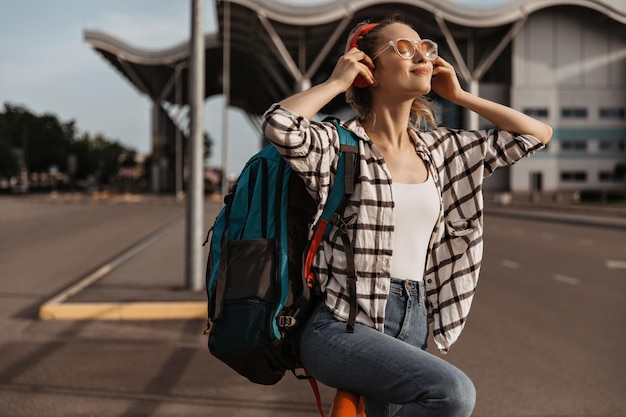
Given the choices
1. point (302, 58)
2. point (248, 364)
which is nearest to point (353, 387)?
point (248, 364)

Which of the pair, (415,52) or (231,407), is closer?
(415,52)

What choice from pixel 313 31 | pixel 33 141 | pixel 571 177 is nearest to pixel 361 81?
pixel 313 31

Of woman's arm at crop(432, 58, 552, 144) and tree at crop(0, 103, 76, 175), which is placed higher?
tree at crop(0, 103, 76, 175)

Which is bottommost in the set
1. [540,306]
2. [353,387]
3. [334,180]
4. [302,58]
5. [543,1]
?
[540,306]

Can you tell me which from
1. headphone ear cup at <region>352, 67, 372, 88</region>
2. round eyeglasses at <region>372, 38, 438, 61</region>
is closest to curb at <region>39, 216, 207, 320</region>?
headphone ear cup at <region>352, 67, 372, 88</region>

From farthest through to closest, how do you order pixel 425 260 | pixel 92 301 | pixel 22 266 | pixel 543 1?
pixel 543 1
pixel 22 266
pixel 92 301
pixel 425 260

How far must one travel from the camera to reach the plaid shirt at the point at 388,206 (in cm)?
210

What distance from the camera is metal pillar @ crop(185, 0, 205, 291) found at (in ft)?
29.2

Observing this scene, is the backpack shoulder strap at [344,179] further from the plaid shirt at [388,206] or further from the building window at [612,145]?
the building window at [612,145]

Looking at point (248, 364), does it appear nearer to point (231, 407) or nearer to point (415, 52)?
point (415, 52)

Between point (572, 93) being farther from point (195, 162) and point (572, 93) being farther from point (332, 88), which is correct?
point (332, 88)

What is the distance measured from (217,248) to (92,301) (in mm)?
6237

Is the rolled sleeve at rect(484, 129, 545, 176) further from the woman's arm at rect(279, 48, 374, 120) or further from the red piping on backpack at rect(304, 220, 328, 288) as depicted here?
the red piping on backpack at rect(304, 220, 328, 288)

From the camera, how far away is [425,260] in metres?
2.36
